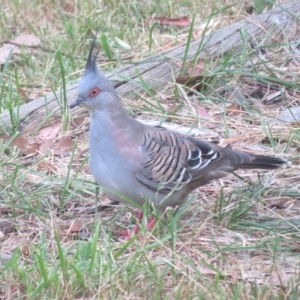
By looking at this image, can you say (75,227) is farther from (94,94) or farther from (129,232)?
(94,94)

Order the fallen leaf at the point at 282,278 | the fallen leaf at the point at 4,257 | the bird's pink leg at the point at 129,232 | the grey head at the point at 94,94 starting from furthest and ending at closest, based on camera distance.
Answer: the grey head at the point at 94,94
the bird's pink leg at the point at 129,232
the fallen leaf at the point at 4,257
the fallen leaf at the point at 282,278

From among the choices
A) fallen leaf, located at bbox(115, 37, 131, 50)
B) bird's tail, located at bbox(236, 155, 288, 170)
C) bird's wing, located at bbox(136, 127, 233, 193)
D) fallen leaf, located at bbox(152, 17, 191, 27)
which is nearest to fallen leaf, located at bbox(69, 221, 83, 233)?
bird's wing, located at bbox(136, 127, 233, 193)

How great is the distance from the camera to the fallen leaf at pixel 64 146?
502 cm

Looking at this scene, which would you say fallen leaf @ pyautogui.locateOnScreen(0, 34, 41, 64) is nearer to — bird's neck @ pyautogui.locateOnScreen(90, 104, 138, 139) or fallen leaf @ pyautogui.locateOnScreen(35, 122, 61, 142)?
fallen leaf @ pyautogui.locateOnScreen(35, 122, 61, 142)

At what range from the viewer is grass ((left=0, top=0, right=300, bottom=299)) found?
3320 millimetres

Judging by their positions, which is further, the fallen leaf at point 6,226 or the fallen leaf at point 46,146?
the fallen leaf at point 46,146

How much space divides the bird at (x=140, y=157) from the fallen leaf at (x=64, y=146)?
37.5 inches

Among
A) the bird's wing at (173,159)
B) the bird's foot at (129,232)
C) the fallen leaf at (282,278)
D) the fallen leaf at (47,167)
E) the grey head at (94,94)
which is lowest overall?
the fallen leaf at (47,167)

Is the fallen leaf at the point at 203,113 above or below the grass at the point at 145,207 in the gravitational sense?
below

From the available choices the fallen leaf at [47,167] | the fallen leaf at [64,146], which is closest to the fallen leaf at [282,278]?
the fallen leaf at [47,167]

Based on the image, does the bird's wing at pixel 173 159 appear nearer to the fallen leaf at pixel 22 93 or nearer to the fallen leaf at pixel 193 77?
the fallen leaf at pixel 193 77

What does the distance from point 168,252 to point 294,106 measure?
6.93ft

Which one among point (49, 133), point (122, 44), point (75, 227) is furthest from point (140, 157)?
point (122, 44)

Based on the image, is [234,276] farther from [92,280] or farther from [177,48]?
[177,48]
